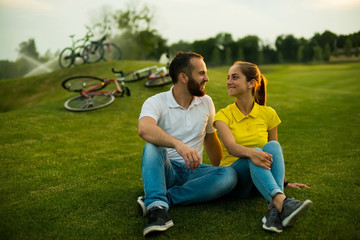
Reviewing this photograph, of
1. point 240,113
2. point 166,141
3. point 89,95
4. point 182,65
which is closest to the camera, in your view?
point 166,141

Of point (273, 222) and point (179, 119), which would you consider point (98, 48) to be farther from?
point (273, 222)

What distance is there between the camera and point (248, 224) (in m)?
2.53

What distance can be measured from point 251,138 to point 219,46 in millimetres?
89824

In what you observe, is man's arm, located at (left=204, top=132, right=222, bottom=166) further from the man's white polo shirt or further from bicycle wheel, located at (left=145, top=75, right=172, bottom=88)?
bicycle wheel, located at (left=145, top=75, right=172, bottom=88)

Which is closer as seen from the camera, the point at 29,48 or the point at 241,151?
the point at 241,151

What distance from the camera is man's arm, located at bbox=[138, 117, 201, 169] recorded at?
8.31ft

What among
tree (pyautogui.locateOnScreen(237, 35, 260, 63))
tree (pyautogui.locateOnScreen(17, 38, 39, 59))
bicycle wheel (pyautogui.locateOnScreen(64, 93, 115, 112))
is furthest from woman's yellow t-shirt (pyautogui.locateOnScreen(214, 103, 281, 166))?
tree (pyautogui.locateOnScreen(237, 35, 260, 63))

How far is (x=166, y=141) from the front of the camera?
2.62m

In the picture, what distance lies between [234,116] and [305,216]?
1.10 m

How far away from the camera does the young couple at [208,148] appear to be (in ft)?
8.03

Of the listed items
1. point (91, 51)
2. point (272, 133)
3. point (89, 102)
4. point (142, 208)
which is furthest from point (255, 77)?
point (91, 51)

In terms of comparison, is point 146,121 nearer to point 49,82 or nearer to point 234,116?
point 234,116

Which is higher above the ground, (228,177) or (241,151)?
(241,151)

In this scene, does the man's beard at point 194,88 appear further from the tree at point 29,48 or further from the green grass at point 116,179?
the tree at point 29,48
